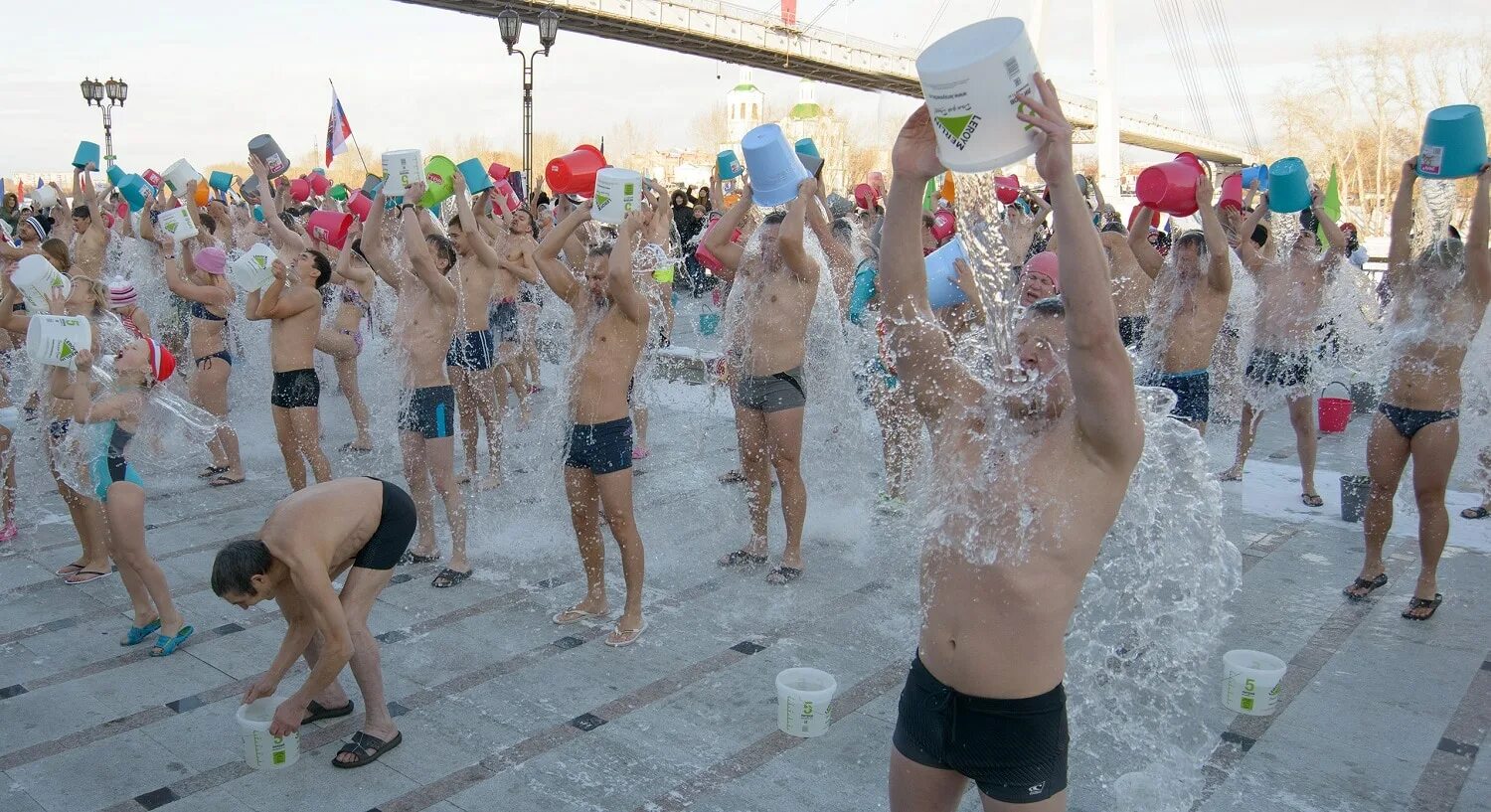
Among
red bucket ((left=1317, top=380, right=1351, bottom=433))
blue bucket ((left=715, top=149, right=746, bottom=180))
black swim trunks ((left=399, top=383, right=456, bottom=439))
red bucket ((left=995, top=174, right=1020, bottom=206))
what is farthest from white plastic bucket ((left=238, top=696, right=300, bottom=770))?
red bucket ((left=1317, top=380, right=1351, bottom=433))

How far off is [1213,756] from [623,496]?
8.57 feet

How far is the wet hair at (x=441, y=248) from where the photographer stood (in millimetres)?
5927

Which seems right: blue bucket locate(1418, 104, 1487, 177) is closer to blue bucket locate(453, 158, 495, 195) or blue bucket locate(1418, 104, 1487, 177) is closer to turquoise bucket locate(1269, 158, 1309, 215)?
turquoise bucket locate(1269, 158, 1309, 215)

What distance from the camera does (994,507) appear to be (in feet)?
6.95

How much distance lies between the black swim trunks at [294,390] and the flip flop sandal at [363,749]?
9.99ft

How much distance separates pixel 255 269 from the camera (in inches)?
239

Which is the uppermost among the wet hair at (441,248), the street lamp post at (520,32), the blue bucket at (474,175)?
the street lamp post at (520,32)

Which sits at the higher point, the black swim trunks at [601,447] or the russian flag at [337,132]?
the russian flag at [337,132]

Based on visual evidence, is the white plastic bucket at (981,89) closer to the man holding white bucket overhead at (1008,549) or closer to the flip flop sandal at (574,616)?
the man holding white bucket overhead at (1008,549)

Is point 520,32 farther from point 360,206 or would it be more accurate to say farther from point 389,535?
point 389,535

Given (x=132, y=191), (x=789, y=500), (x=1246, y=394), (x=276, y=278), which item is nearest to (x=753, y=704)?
(x=789, y=500)

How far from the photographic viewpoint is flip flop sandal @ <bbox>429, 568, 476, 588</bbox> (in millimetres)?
5344

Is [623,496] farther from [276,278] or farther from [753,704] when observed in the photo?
[276,278]

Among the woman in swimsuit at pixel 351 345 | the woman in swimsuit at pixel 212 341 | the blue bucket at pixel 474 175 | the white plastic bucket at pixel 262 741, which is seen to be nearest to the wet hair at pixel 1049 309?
the white plastic bucket at pixel 262 741
